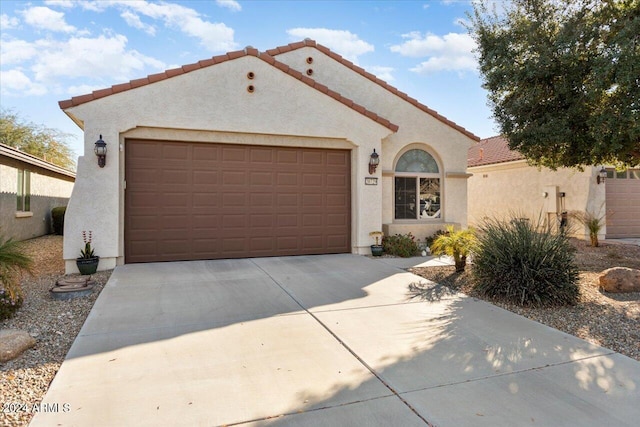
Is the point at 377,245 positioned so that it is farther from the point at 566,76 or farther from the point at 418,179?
the point at 566,76

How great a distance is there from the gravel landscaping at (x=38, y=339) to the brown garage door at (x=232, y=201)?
1.68m

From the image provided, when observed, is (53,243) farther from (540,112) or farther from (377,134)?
(540,112)

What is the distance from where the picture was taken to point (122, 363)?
12.7 ft

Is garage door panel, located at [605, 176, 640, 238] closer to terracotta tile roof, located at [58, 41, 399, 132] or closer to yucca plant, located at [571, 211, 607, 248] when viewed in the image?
yucca plant, located at [571, 211, 607, 248]

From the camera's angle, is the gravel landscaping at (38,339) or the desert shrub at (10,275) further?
the desert shrub at (10,275)

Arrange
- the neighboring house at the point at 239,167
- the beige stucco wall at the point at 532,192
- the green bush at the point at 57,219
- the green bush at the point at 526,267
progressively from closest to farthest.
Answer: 1. the green bush at the point at 526,267
2. the neighboring house at the point at 239,167
3. the beige stucco wall at the point at 532,192
4. the green bush at the point at 57,219

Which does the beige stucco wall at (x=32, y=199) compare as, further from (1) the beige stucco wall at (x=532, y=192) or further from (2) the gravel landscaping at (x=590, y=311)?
(1) the beige stucco wall at (x=532, y=192)

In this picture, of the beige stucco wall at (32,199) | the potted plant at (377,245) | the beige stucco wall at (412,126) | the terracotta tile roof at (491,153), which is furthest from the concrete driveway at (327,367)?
the terracotta tile roof at (491,153)

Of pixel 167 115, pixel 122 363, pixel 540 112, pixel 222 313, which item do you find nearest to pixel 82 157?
pixel 167 115

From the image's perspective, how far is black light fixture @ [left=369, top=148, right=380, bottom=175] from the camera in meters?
10.5

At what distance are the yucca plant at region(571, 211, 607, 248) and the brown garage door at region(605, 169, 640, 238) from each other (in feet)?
2.88

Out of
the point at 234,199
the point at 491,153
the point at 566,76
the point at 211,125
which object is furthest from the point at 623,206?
the point at 211,125

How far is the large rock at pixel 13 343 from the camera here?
3.90m

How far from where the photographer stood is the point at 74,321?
5191mm
